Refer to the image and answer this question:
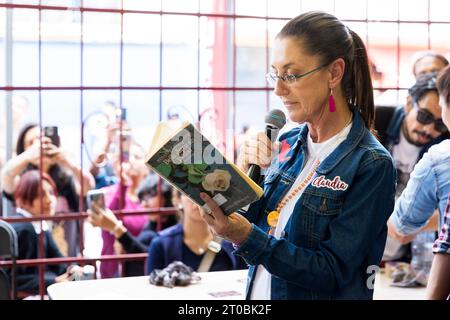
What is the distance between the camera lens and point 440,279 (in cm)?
202

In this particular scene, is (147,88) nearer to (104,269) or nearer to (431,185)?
(104,269)

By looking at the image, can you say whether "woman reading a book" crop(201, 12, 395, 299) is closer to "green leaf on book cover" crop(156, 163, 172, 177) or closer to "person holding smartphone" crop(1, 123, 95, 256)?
"green leaf on book cover" crop(156, 163, 172, 177)

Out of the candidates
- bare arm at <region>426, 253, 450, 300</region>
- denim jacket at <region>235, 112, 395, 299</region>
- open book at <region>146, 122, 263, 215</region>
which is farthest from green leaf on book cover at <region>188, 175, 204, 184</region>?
bare arm at <region>426, 253, 450, 300</region>

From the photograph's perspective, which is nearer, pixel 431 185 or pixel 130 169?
pixel 431 185

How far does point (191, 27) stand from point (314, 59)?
1.79 m

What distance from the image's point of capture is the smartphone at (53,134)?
308 centimetres

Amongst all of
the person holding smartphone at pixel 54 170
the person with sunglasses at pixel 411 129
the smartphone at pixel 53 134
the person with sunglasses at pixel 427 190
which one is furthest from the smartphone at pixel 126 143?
the person with sunglasses at pixel 427 190

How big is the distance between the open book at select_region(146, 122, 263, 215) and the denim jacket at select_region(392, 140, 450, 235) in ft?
2.85

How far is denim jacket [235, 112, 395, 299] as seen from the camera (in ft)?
4.88

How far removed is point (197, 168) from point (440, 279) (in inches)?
34.5

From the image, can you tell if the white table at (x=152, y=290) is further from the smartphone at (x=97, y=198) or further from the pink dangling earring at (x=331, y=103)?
the pink dangling earring at (x=331, y=103)

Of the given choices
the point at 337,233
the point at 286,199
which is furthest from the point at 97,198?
the point at 337,233

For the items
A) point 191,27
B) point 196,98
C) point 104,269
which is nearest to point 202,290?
point 104,269

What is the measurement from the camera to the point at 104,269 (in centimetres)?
314
